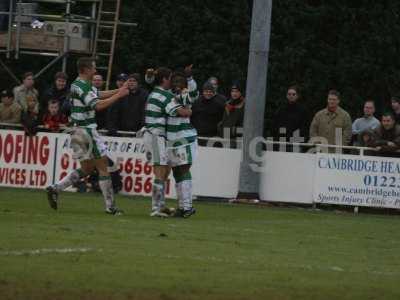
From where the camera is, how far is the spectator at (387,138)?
78.9ft

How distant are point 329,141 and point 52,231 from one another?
10.1 meters

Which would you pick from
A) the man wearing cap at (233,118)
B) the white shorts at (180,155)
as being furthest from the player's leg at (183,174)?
the man wearing cap at (233,118)

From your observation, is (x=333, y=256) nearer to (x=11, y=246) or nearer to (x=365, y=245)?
(x=365, y=245)

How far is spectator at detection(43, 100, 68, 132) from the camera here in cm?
2559

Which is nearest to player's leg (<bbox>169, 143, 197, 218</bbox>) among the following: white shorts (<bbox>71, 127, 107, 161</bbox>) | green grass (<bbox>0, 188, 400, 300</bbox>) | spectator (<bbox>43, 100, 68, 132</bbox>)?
green grass (<bbox>0, 188, 400, 300</bbox>)

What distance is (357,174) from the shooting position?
24.3m

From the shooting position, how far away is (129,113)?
25.7 metres

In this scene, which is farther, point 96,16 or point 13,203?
point 96,16

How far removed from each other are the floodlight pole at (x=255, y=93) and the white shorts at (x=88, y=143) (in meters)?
6.18

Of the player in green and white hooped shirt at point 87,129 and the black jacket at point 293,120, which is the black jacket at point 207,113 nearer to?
the black jacket at point 293,120

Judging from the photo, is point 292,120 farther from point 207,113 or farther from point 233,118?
point 207,113

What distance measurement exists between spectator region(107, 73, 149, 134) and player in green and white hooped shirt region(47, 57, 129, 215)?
591 centimetres

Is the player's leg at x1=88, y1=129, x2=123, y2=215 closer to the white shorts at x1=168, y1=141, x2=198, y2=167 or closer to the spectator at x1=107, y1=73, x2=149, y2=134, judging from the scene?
the white shorts at x1=168, y1=141, x2=198, y2=167

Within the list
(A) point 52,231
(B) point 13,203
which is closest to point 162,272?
(A) point 52,231
